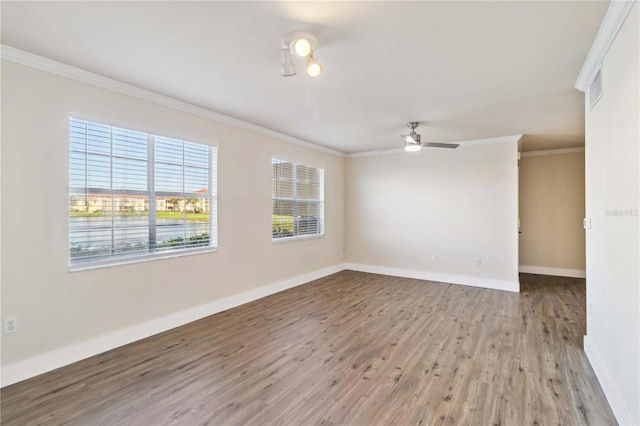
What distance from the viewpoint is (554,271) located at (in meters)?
6.29

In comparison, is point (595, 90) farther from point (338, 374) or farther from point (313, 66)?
point (338, 374)

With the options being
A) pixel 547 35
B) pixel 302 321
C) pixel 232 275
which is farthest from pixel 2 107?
pixel 547 35

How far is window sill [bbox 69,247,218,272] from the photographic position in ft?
9.30

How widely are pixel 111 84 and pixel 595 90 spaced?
14.2 ft

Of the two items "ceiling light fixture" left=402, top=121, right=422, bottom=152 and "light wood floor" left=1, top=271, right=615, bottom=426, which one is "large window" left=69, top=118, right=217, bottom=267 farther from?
"ceiling light fixture" left=402, top=121, right=422, bottom=152

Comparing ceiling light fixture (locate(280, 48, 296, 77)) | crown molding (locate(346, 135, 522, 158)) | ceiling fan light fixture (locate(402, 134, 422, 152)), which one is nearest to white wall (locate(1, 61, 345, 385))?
ceiling light fixture (locate(280, 48, 296, 77))

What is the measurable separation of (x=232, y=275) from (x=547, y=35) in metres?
4.12

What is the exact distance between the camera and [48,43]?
7.59ft

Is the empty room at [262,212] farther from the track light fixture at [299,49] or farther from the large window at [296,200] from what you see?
the large window at [296,200]

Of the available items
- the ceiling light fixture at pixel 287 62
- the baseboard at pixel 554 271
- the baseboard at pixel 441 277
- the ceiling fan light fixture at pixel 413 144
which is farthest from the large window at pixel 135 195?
the baseboard at pixel 554 271

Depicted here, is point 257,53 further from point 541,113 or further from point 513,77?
point 541,113

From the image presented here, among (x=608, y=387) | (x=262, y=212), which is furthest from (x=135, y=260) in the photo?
(x=608, y=387)

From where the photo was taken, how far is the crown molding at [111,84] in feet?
8.00

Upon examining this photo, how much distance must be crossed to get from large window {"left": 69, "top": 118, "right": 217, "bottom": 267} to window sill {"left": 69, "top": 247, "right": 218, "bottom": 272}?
0.02 m
